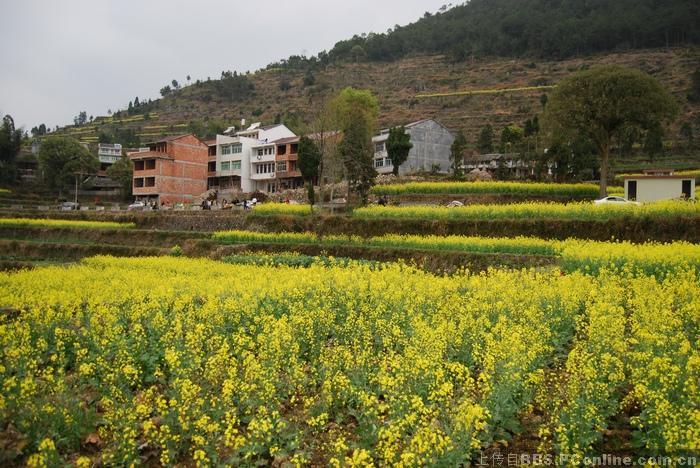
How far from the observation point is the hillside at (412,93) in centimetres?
8288

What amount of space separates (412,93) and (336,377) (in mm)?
101414

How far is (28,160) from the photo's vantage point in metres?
73.9

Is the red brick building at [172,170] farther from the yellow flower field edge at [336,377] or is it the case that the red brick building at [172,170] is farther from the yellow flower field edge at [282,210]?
the yellow flower field edge at [336,377]

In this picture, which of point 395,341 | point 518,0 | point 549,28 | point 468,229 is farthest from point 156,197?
point 518,0

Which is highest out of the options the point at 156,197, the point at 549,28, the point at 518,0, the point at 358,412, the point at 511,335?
the point at 518,0

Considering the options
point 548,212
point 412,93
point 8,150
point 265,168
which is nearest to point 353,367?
point 548,212

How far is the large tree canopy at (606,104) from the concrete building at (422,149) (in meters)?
20.2

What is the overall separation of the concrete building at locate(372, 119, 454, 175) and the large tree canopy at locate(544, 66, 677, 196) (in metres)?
20.2

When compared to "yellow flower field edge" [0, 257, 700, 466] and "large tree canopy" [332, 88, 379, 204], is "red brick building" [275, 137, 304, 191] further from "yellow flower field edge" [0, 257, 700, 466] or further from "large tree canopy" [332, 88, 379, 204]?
"yellow flower field edge" [0, 257, 700, 466]

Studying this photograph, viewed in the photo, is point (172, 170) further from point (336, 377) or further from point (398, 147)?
point (336, 377)

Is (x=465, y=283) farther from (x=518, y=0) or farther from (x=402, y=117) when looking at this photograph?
(x=518, y=0)

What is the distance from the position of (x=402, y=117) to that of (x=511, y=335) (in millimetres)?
82406

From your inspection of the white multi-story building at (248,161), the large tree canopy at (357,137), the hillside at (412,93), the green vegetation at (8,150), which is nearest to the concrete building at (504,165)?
the large tree canopy at (357,137)

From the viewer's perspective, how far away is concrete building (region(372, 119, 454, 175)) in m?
53.8
